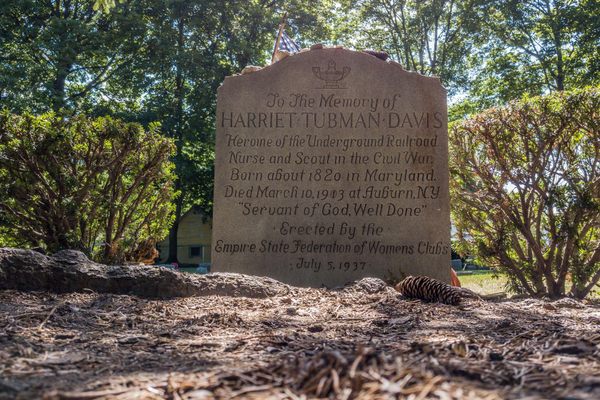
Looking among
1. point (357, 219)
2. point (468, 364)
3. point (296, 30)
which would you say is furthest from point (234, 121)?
point (296, 30)

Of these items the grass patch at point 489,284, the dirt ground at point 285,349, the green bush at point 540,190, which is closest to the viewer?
the dirt ground at point 285,349

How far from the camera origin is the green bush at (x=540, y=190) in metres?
7.04

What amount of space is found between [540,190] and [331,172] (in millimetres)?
2618

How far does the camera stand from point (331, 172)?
23.7ft

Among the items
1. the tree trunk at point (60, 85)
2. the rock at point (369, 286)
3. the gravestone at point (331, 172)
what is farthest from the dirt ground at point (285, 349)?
the tree trunk at point (60, 85)

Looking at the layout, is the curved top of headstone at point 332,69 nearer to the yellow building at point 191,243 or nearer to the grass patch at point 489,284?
the grass patch at point 489,284

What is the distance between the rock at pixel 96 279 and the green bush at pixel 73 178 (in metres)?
3.24

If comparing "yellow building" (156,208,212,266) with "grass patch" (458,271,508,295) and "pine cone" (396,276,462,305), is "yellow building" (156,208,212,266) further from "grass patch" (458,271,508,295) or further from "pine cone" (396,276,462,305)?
"pine cone" (396,276,462,305)

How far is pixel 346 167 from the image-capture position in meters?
7.22

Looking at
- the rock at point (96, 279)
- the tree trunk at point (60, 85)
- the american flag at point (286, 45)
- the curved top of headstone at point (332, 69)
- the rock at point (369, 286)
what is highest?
the tree trunk at point (60, 85)

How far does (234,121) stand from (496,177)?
349 cm

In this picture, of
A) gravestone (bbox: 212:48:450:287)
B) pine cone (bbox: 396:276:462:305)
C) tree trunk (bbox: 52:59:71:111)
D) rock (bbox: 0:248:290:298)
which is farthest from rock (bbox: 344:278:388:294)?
tree trunk (bbox: 52:59:71:111)

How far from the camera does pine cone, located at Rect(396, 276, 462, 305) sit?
13.8 ft

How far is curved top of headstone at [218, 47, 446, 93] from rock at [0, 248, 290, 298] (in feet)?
12.5
